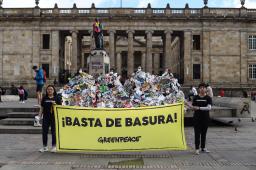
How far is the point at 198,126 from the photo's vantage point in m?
11.3

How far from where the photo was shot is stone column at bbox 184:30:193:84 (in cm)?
6034

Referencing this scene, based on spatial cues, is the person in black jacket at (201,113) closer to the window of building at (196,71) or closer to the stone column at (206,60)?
the stone column at (206,60)

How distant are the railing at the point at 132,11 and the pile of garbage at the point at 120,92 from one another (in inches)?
1825

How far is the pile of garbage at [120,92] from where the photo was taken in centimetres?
1311

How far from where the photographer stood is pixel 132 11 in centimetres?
6047

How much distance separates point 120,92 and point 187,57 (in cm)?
4803

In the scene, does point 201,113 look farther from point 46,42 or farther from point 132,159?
point 46,42

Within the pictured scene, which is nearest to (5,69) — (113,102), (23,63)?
(23,63)

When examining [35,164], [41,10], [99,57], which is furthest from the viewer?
[41,10]

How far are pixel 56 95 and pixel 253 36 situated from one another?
5321cm

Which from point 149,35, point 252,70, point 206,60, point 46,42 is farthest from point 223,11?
point 46,42

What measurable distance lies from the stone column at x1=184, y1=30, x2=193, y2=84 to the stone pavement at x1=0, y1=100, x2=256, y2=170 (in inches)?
1874

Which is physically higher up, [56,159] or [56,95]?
[56,95]

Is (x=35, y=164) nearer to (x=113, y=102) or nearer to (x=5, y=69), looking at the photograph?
(x=113, y=102)
